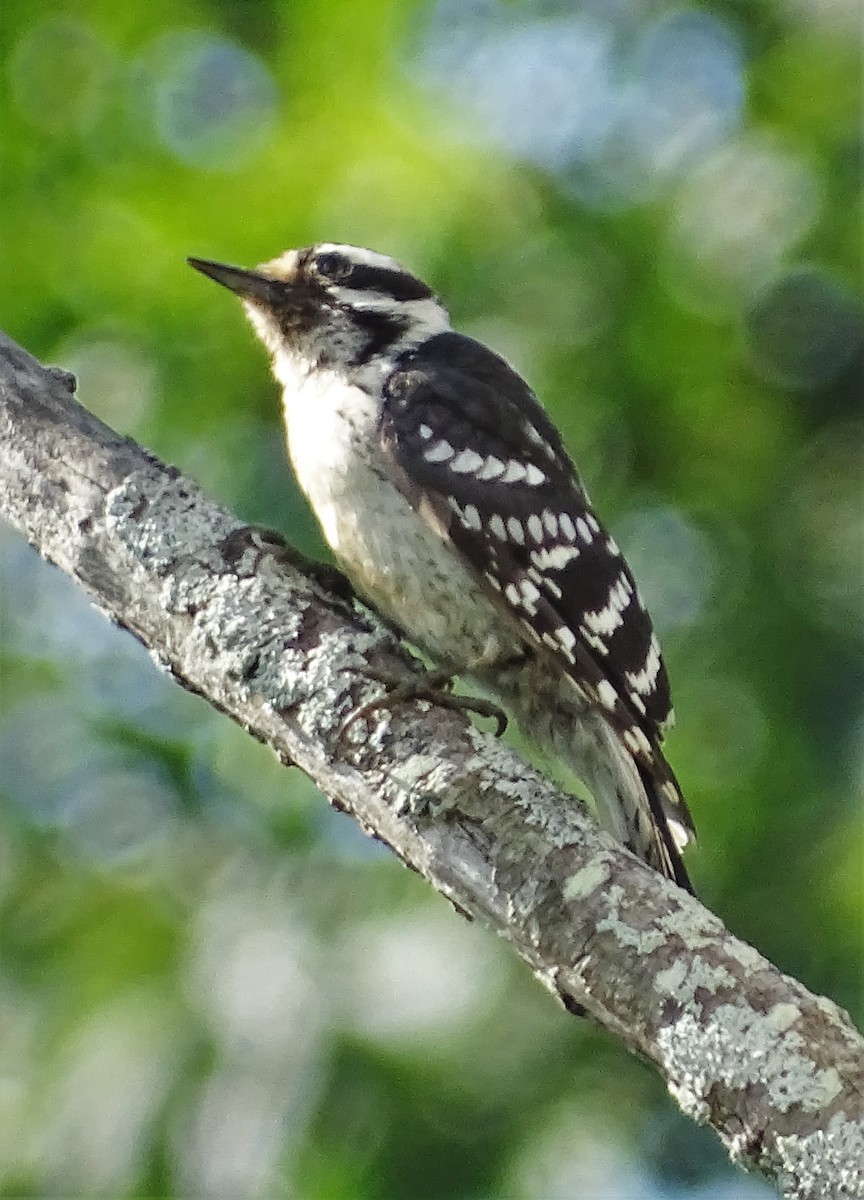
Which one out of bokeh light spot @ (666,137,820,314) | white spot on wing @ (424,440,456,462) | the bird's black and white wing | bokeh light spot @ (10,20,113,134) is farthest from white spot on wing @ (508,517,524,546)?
bokeh light spot @ (10,20,113,134)

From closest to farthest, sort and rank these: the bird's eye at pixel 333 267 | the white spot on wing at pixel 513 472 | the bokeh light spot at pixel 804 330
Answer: the white spot on wing at pixel 513 472
the bird's eye at pixel 333 267
the bokeh light spot at pixel 804 330

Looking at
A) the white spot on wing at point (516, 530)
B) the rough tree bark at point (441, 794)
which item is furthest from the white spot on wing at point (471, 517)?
the rough tree bark at point (441, 794)

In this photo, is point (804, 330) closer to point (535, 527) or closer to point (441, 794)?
point (535, 527)

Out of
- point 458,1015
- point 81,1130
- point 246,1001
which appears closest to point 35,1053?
point 81,1130

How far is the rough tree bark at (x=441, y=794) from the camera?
221cm

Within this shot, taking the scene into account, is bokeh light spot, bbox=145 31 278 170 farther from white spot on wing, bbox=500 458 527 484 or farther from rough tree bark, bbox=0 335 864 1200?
rough tree bark, bbox=0 335 864 1200

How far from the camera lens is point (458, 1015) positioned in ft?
12.5

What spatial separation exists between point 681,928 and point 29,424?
5.13 ft

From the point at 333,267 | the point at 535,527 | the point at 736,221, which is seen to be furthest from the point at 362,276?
the point at 736,221

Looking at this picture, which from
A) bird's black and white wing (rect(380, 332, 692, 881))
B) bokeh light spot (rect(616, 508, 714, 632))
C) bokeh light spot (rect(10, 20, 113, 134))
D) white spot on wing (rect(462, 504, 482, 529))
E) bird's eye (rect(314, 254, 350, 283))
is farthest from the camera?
bokeh light spot (rect(10, 20, 113, 134))

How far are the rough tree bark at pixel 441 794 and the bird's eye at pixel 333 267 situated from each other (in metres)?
1.04

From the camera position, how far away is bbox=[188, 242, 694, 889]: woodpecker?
362 centimetres

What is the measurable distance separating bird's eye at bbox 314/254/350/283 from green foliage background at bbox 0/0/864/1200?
428 millimetres

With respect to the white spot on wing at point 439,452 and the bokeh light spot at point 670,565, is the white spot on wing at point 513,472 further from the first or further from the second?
the bokeh light spot at point 670,565
